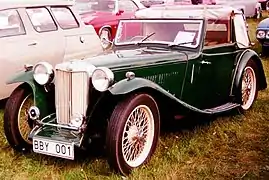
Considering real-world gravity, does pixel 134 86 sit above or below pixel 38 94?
above

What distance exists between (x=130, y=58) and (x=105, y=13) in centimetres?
623

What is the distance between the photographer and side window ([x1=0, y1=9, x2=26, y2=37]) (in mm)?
6812

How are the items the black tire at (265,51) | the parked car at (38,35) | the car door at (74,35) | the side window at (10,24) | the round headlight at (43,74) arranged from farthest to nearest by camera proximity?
Result: the black tire at (265,51)
the car door at (74,35)
the side window at (10,24)
the parked car at (38,35)
the round headlight at (43,74)

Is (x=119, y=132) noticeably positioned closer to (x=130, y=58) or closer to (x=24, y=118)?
(x=130, y=58)

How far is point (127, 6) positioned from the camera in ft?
39.1

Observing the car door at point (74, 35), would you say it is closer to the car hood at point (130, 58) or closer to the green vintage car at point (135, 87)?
the green vintage car at point (135, 87)

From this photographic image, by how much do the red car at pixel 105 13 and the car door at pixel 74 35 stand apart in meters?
2.00

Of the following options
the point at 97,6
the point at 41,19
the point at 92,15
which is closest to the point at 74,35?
the point at 41,19

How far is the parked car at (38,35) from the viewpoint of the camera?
6680 mm

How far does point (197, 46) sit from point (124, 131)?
1.68 metres

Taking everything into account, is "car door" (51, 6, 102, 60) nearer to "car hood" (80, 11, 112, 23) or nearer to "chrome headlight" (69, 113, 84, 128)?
"car hood" (80, 11, 112, 23)

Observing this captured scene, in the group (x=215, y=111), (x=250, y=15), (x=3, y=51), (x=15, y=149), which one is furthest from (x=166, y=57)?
(x=250, y=15)

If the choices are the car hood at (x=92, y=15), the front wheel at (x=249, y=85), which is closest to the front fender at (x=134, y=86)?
the front wheel at (x=249, y=85)

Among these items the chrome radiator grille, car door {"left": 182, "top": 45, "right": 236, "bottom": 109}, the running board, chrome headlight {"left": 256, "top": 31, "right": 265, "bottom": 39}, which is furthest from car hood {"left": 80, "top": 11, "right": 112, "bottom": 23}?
the chrome radiator grille
